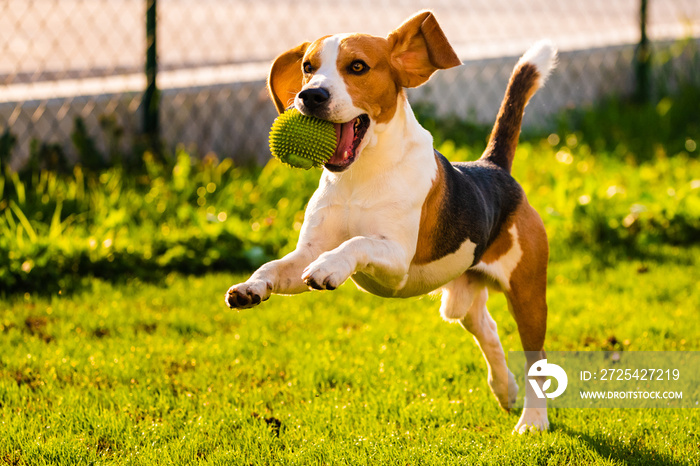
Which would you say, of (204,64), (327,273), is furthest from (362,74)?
(204,64)

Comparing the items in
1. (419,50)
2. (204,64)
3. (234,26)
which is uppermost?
(419,50)

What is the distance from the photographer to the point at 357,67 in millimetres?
3496

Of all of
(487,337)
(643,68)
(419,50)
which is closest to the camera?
(419,50)

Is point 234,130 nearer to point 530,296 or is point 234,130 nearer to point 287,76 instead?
point 287,76

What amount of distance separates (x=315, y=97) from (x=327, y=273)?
73 cm

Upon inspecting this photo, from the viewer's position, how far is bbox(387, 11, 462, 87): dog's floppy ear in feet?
12.1

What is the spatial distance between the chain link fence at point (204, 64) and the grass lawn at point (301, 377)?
2.39 meters

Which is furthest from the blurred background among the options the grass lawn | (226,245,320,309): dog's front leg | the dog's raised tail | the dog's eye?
(226,245,320,309): dog's front leg

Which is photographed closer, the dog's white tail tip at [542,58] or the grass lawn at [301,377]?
the grass lawn at [301,377]

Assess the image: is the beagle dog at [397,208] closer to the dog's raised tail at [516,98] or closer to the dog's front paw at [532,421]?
the dog's front paw at [532,421]

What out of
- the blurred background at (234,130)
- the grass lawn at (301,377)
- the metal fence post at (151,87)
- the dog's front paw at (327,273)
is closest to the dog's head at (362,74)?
the dog's front paw at (327,273)

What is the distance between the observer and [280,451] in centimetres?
378

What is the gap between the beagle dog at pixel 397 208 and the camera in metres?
3.39

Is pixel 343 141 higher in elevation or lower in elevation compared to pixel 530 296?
higher
